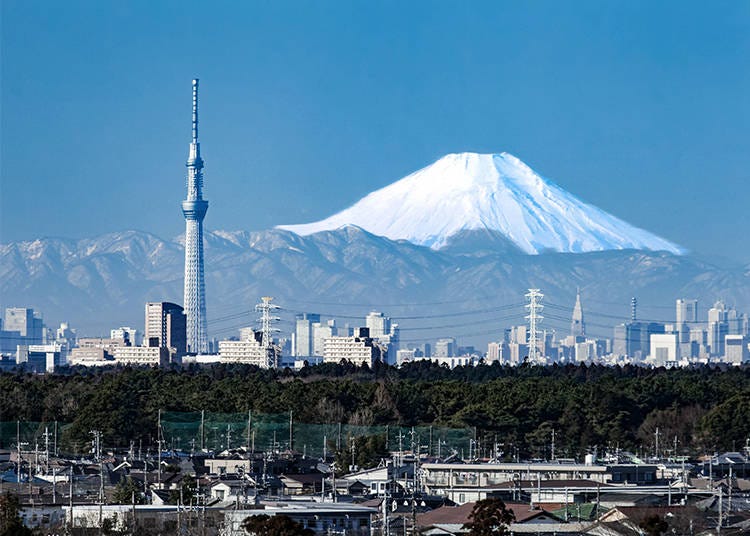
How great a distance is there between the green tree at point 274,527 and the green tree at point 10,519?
152 inches

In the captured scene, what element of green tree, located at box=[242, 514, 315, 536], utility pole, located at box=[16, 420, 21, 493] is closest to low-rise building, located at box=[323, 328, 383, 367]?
utility pole, located at box=[16, 420, 21, 493]

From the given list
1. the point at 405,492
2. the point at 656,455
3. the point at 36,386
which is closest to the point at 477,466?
the point at 405,492

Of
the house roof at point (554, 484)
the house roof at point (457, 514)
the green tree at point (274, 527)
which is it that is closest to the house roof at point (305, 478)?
the house roof at point (554, 484)

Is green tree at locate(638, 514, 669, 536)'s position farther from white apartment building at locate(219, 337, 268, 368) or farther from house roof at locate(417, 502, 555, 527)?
white apartment building at locate(219, 337, 268, 368)

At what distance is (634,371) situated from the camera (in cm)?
11675

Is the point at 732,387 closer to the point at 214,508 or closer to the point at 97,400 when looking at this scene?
the point at 97,400

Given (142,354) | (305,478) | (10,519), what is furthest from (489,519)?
(142,354)

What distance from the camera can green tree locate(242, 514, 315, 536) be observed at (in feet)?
112

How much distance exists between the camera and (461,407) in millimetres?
78438

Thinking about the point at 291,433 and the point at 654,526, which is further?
the point at 291,433

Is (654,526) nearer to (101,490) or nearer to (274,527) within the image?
(274,527)

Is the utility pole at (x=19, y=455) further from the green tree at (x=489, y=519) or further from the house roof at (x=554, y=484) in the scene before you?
the green tree at (x=489, y=519)

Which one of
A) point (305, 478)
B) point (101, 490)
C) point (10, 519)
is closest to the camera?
point (10, 519)

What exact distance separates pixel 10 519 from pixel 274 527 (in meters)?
5.93
